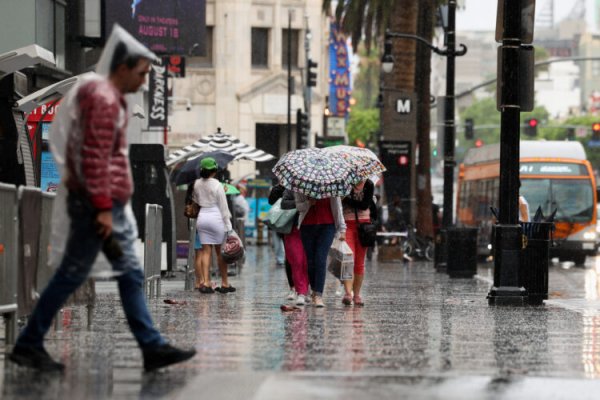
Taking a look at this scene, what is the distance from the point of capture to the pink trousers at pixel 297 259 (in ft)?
52.4

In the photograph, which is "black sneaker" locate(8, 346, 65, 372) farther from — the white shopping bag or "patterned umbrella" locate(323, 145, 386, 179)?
"patterned umbrella" locate(323, 145, 386, 179)

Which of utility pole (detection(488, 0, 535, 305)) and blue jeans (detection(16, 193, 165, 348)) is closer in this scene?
blue jeans (detection(16, 193, 165, 348))

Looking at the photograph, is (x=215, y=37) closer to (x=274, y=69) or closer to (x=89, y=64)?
(x=274, y=69)

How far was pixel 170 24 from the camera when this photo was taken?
38.5 meters

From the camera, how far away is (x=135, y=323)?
8.77 metres

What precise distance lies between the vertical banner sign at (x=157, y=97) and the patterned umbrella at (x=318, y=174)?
→ 29.0 m

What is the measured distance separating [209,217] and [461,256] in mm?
8633

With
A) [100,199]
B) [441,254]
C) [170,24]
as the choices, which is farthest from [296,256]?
[170,24]

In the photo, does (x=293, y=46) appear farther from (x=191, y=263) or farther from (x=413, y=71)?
(x=191, y=263)

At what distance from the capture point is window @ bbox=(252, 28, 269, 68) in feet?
231

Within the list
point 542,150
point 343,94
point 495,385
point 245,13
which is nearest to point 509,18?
point 495,385

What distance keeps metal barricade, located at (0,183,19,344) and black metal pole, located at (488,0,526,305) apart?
295 inches

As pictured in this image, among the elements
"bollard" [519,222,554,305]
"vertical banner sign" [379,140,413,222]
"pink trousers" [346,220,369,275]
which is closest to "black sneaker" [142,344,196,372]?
"pink trousers" [346,220,369,275]

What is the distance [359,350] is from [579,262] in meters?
29.4
